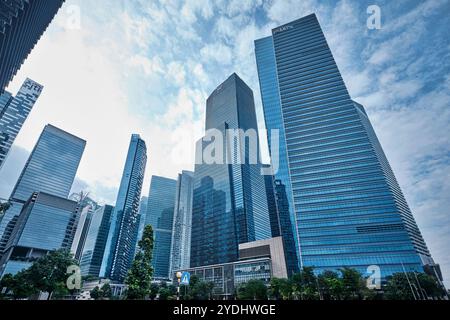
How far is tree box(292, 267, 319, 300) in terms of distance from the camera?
52812 mm

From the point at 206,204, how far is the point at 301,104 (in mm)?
82963

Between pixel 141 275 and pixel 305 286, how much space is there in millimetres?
38953

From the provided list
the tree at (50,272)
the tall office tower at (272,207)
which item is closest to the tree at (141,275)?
the tree at (50,272)

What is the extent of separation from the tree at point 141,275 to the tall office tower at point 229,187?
91631 millimetres

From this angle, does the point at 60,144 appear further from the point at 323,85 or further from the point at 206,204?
the point at 323,85

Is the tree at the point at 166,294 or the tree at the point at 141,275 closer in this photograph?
the tree at the point at 141,275

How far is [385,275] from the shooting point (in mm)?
74125

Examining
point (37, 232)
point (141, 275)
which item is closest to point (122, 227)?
point (37, 232)

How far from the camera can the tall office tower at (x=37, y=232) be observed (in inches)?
4441

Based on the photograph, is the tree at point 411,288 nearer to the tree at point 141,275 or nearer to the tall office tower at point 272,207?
the tree at point 141,275

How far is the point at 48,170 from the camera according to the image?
502 feet

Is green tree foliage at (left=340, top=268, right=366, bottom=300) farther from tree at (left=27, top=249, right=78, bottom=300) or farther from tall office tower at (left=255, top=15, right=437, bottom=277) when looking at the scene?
tree at (left=27, top=249, right=78, bottom=300)
